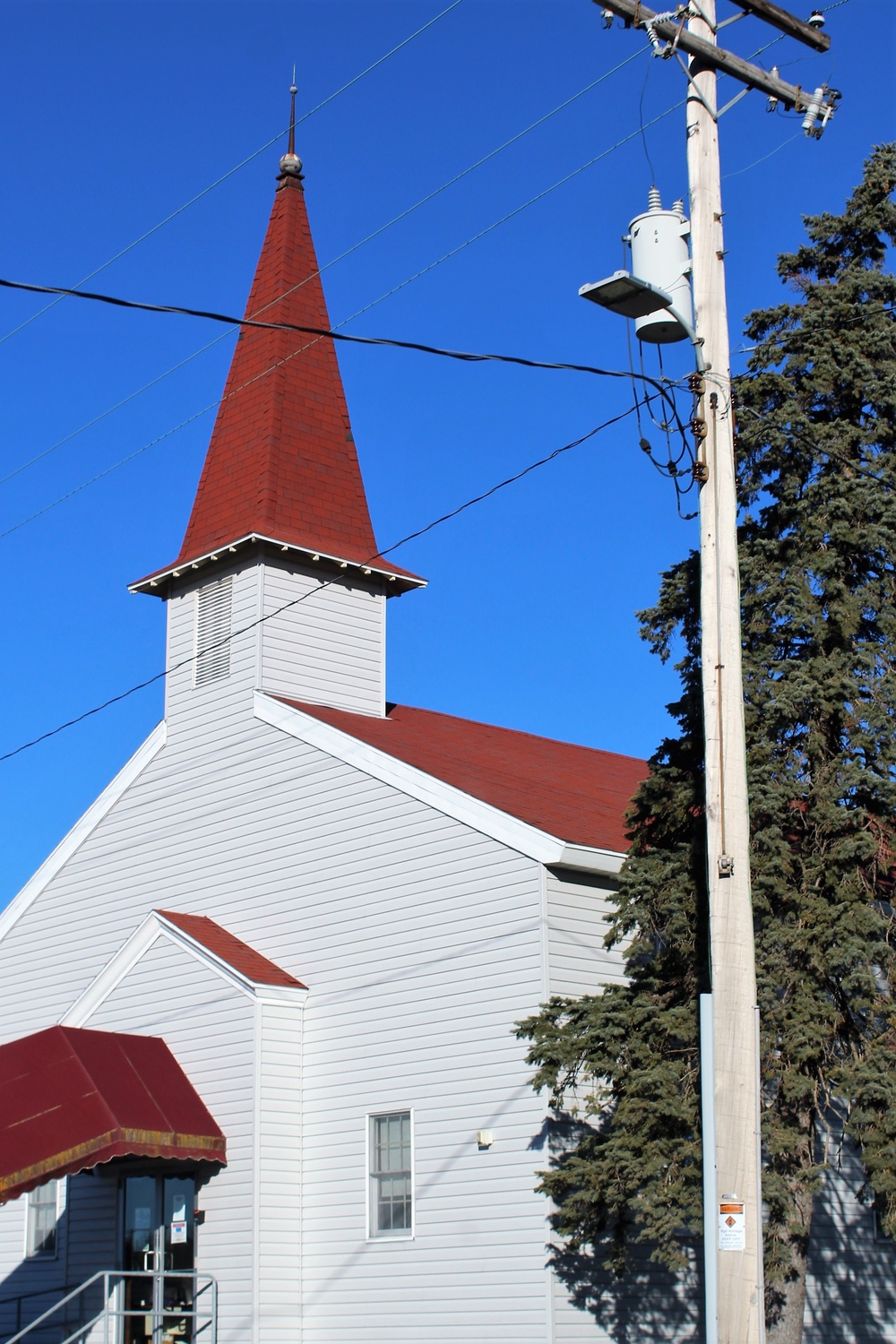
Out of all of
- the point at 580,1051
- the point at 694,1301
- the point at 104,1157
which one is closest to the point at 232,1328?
the point at 104,1157

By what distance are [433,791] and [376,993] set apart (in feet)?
8.10

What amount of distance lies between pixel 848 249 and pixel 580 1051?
28.3 feet

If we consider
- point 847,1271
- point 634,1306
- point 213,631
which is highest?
point 213,631

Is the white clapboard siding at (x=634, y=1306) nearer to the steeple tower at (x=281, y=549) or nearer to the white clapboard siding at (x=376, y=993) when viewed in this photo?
the white clapboard siding at (x=376, y=993)

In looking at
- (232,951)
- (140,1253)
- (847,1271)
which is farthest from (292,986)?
(847,1271)

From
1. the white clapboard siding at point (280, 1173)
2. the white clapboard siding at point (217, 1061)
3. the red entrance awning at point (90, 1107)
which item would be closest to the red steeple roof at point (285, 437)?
the white clapboard siding at point (217, 1061)

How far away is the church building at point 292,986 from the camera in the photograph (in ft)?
55.6

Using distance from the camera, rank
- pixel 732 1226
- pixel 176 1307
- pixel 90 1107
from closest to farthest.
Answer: pixel 732 1226 → pixel 90 1107 → pixel 176 1307

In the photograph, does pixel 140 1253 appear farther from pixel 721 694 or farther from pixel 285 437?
pixel 721 694

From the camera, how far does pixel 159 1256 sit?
18.8 metres

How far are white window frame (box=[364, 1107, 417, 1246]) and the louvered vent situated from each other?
7.12 metres

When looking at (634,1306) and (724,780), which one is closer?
(724,780)

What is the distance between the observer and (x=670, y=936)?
14.4m

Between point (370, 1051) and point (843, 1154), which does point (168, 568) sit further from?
point (843, 1154)
